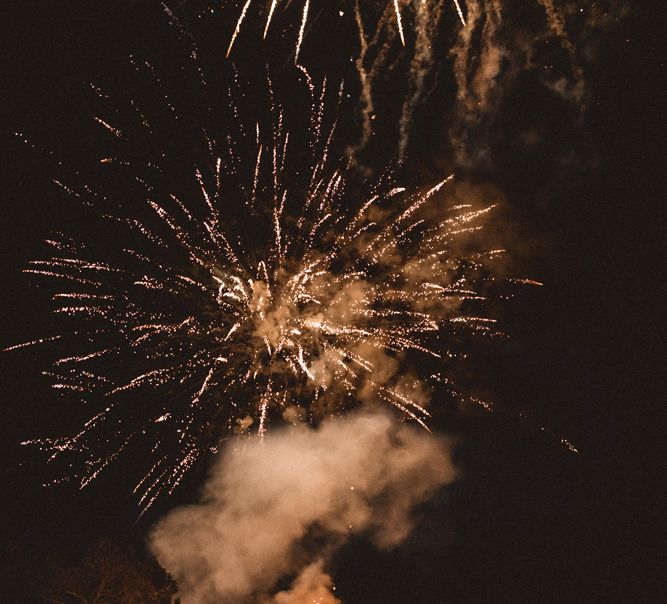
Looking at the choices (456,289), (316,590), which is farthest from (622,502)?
(456,289)

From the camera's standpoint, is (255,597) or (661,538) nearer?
(661,538)

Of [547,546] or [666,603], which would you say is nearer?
[666,603]

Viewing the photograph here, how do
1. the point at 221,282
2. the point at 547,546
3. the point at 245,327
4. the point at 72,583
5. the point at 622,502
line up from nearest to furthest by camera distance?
1. the point at 221,282
2. the point at 245,327
3. the point at 72,583
4. the point at 622,502
5. the point at 547,546

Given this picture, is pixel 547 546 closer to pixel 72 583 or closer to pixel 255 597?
pixel 255 597

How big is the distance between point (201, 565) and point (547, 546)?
43.6 ft

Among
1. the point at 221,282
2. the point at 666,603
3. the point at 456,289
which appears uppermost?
the point at 456,289

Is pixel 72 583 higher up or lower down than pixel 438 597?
lower down

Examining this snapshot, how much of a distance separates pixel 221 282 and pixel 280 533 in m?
14.2

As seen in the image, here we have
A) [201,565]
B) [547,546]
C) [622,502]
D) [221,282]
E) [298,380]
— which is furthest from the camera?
[547,546]

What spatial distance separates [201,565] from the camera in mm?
15891

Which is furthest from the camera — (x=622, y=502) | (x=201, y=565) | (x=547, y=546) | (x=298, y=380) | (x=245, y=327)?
(x=547, y=546)

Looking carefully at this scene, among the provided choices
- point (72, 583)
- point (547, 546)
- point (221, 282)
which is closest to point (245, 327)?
point (221, 282)

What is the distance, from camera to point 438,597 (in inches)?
719

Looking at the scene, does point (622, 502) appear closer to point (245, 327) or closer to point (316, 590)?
point (316, 590)
